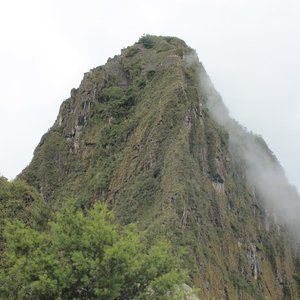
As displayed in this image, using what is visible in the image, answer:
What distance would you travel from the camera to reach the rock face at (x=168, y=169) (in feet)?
274

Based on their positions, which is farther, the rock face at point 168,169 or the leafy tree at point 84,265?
the rock face at point 168,169

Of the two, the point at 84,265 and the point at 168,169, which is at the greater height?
the point at 168,169

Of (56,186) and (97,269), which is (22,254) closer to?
(97,269)

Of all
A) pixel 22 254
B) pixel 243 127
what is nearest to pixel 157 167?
pixel 243 127

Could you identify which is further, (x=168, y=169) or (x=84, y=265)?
(x=168, y=169)

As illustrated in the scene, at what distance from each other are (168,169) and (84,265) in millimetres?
68807

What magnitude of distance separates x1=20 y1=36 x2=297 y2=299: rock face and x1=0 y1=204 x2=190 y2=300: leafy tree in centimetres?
5132

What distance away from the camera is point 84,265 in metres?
17.6

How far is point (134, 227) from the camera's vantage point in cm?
2047

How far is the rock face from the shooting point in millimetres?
83625

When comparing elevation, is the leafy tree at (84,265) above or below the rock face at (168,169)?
below

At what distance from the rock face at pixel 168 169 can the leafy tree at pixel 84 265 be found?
51321 mm

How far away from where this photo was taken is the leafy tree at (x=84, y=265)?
58.2 feet

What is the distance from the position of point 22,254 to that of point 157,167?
7089cm
